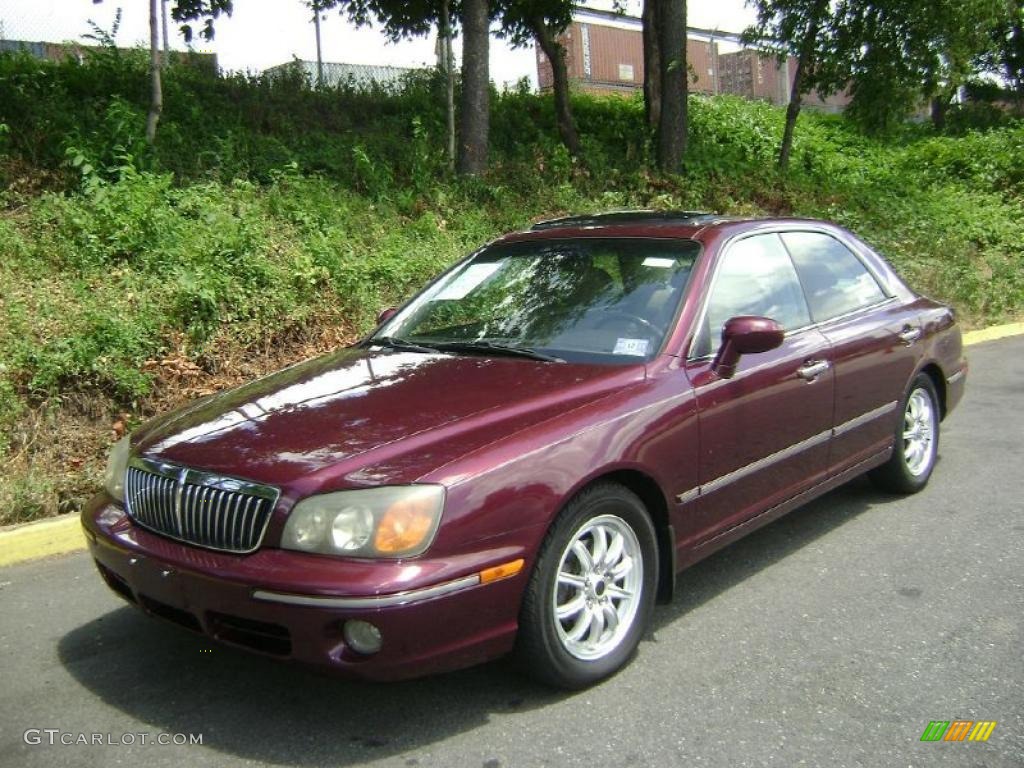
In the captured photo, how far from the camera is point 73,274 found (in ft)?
25.5

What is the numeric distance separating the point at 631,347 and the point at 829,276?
160cm

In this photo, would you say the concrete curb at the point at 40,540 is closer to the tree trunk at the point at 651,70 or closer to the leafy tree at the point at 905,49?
the tree trunk at the point at 651,70

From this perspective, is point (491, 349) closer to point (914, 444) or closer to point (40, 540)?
point (40, 540)

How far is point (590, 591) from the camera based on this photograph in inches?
139

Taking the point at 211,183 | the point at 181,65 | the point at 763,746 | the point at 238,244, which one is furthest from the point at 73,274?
the point at 181,65

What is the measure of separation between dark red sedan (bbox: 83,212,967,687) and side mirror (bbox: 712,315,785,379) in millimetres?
14

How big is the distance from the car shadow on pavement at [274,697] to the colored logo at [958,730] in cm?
102

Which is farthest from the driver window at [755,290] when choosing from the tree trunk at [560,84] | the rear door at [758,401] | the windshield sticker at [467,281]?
the tree trunk at [560,84]

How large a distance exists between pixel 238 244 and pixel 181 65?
7.75 m

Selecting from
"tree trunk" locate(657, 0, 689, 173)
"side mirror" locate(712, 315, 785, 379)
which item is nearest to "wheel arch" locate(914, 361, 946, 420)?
"side mirror" locate(712, 315, 785, 379)

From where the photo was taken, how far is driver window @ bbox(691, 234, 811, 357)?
168 inches

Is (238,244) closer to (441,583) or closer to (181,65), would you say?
(441,583)

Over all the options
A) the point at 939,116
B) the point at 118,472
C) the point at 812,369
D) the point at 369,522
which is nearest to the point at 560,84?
the point at 812,369

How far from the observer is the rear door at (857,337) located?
4.89 meters
